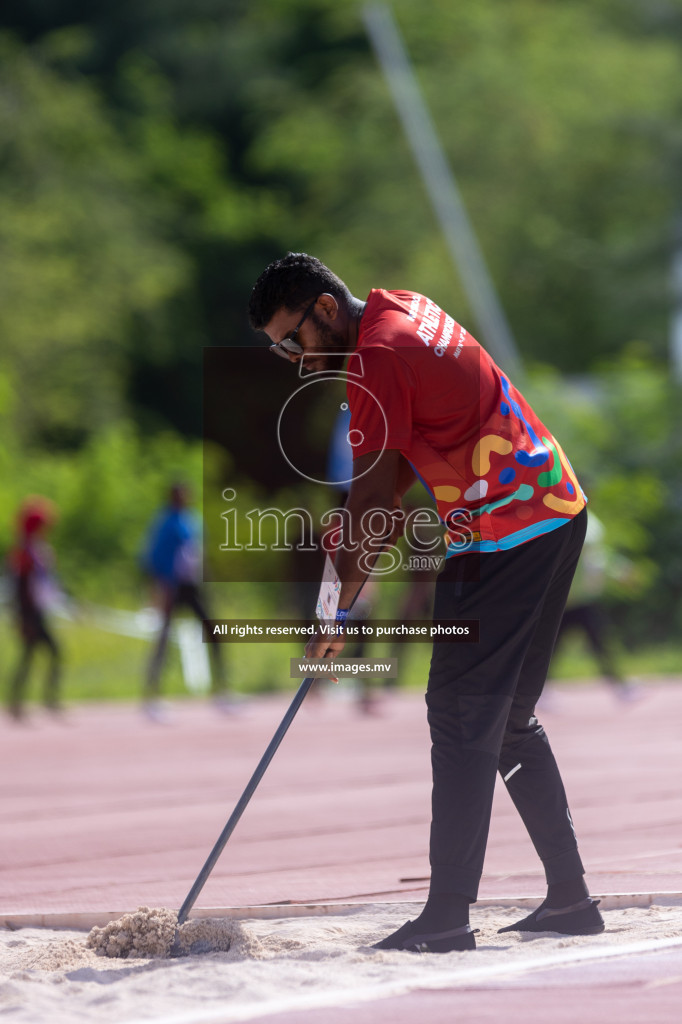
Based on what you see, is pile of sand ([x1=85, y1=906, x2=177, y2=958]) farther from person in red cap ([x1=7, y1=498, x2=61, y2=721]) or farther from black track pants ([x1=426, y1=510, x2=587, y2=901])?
person in red cap ([x1=7, y1=498, x2=61, y2=721])

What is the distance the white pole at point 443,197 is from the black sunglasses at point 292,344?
57.1 feet

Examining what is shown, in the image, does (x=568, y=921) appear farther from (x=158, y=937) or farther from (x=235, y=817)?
(x=158, y=937)

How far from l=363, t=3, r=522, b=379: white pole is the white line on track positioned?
17.8 meters

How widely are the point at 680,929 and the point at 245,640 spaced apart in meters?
13.1

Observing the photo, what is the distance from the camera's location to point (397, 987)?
3619 mm

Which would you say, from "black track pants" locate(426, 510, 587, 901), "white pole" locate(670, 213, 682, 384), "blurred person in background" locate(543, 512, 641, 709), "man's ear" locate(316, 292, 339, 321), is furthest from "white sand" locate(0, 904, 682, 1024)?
"white pole" locate(670, 213, 682, 384)

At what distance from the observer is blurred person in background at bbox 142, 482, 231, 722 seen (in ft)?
39.7

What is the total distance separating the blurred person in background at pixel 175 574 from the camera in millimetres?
12094

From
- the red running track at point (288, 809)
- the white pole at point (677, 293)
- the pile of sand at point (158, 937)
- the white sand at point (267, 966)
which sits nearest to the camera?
the white sand at point (267, 966)

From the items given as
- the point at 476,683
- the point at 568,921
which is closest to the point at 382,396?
the point at 476,683

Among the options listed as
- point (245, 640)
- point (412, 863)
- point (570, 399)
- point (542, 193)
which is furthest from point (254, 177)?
point (412, 863)

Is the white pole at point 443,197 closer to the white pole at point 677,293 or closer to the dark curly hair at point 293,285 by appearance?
the white pole at point 677,293

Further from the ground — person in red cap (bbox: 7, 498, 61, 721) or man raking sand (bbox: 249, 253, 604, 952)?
person in red cap (bbox: 7, 498, 61, 721)

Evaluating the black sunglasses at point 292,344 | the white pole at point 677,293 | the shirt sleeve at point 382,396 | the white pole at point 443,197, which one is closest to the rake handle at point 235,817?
the shirt sleeve at point 382,396
